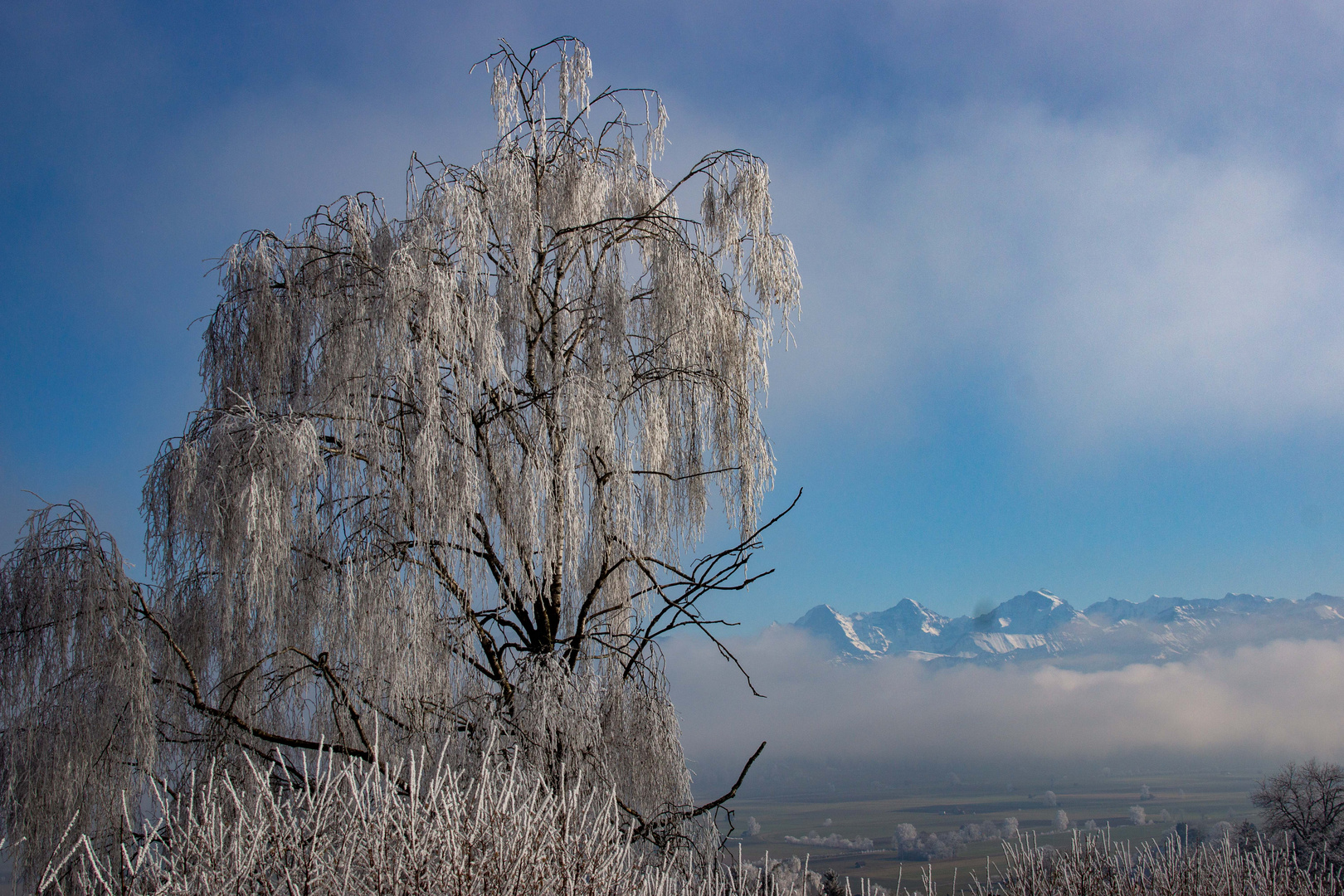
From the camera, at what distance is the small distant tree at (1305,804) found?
38.9 ft

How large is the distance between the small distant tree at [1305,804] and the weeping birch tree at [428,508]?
12.2 m

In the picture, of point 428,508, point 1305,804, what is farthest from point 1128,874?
point 1305,804

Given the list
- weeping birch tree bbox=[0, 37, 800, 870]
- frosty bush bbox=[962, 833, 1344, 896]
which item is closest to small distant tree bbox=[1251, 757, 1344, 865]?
frosty bush bbox=[962, 833, 1344, 896]

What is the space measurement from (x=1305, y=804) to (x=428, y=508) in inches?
566

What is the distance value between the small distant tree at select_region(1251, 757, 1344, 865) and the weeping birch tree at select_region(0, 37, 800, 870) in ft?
39.9

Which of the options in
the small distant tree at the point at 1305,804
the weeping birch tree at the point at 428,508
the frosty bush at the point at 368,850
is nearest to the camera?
the frosty bush at the point at 368,850

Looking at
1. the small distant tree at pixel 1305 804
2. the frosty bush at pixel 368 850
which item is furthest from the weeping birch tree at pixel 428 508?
the small distant tree at pixel 1305 804

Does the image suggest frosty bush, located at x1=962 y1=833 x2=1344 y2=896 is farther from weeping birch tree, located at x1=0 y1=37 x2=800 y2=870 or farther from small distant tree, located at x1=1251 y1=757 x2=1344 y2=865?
small distant tree, located at x1=1251 y1=757 x2=1344 y2=865

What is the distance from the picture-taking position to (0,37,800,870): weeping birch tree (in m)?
3.71

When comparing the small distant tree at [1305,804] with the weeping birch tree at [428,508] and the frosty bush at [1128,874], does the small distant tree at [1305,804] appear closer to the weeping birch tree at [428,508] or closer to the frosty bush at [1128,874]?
the frosty bush at [1128,874]

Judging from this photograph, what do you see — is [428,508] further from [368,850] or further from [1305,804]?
[1305,804]

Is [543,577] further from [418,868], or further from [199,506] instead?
[418,868]

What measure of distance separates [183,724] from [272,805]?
3038mm

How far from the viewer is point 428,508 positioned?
12.2 feet
